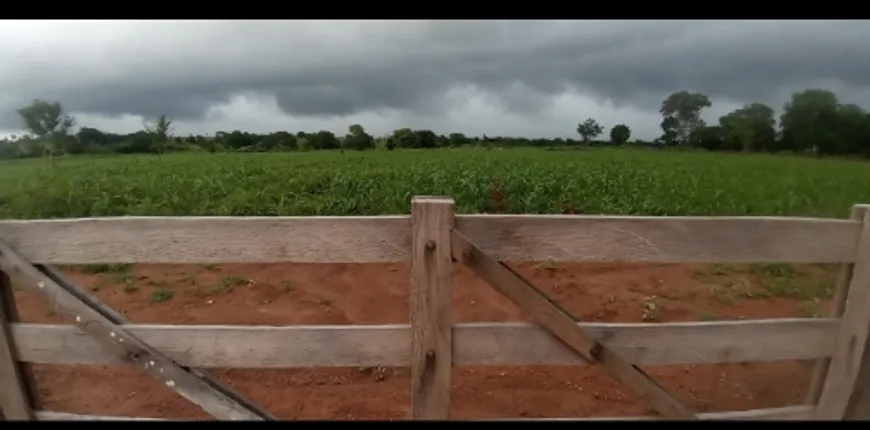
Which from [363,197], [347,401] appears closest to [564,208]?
[363,197]

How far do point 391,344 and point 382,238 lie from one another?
0.48m

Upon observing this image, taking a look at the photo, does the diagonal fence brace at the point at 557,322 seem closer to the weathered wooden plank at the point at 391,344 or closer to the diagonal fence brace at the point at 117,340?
the weathered wooden plank at the point at 391,344

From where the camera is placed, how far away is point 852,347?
262cm

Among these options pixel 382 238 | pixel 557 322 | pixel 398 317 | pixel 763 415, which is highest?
pixel 382 238

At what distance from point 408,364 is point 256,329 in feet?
2.28

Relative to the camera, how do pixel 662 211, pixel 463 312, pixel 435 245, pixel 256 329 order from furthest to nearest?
1. pixel 662 211
2. pixel 463 312
3. pixel 256 329
4. pixel 435 245

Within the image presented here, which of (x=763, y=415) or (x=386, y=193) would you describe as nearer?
(x=763, y=415)

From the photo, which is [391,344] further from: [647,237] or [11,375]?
[11,375]

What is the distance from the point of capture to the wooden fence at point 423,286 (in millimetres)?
2371

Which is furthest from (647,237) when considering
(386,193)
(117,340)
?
(386,193)

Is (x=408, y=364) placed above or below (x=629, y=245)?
below

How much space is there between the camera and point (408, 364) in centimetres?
246

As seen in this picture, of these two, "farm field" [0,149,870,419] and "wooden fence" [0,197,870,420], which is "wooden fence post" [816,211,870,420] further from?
"farm field" [0,149,870,419]

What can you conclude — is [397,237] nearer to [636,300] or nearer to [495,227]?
[495,227]
